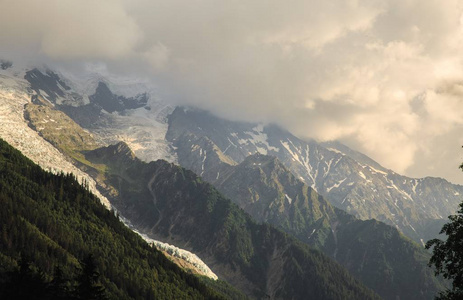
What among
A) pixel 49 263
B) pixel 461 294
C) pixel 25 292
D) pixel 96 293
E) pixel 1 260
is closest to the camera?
pixel 461 294

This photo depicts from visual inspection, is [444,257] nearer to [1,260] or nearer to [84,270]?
[84,270]

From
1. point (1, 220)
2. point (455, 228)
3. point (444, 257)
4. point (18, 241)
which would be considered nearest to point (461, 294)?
point (444, 257)

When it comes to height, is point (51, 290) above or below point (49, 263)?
above

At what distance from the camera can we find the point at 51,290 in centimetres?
7212

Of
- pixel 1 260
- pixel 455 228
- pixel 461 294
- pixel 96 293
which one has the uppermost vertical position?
pixel 455 228

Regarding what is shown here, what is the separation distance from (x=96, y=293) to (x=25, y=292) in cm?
2027

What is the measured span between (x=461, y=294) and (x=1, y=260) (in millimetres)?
175816

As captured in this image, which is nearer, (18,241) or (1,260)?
(1,260)

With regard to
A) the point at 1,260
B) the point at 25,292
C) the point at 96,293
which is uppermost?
the point at 96,293

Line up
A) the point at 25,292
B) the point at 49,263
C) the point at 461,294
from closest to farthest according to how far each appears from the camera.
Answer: the point at 461,294
the point at 25,292
the point at 49,263

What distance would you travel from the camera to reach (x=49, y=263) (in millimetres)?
187875

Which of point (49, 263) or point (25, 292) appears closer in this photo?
point (25, 292)

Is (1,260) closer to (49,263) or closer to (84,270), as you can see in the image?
(49,263)

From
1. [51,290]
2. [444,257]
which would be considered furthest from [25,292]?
[444,257]
